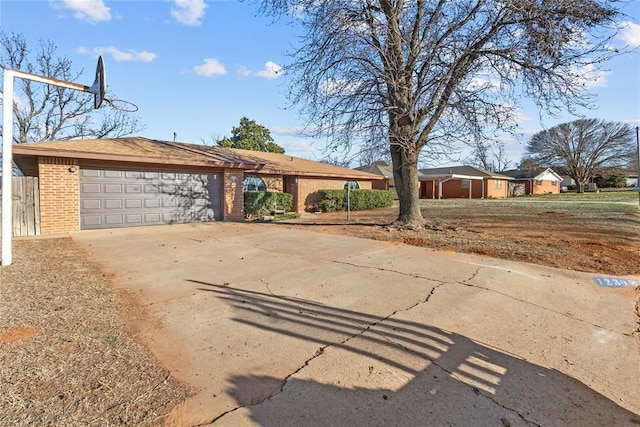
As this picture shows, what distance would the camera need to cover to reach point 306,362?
284 centimetres

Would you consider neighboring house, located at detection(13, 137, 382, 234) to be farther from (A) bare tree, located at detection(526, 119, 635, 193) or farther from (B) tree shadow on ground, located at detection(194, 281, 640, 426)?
(A) bare tree, located at detection(526, 119, 635, 193)

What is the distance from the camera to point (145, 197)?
11766 mm

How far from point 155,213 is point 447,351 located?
11.4m

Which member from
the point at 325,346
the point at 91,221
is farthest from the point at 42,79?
the point at 325,346

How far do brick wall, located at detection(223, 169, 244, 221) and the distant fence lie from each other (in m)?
5.89

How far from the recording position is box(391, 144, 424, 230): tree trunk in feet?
36.1

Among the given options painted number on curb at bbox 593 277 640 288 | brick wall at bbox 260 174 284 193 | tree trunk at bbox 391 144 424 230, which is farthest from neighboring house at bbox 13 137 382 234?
painted number on curb at bbox 593 277 640 288

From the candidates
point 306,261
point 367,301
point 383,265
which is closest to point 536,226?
point 383,265

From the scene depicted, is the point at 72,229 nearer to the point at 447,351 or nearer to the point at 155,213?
the point at 155,213

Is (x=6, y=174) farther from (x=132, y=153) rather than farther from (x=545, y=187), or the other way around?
(x=545, y=187)

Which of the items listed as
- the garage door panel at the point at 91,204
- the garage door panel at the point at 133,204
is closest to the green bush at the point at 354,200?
the garage door panel at the point at 133,204

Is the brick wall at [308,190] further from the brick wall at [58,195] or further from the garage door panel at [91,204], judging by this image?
the brick wall at [58,195]

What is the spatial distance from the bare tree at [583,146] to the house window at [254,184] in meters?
43.2

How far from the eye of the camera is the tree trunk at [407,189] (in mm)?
11005
